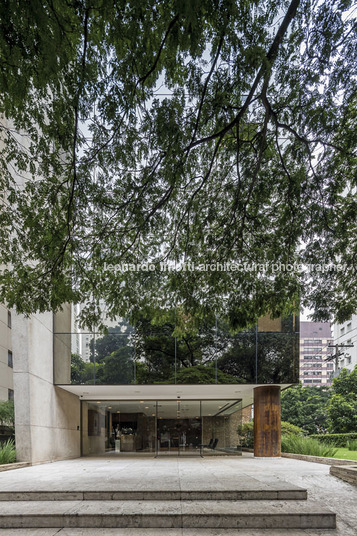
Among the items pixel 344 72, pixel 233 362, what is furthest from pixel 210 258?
pixel 233 362

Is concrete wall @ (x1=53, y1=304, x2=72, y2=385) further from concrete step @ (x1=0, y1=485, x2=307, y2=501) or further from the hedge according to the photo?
the hedge

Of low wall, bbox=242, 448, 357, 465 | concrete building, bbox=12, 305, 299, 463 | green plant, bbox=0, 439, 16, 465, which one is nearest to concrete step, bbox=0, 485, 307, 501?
low wall, bbox=242, 448, 357, 465

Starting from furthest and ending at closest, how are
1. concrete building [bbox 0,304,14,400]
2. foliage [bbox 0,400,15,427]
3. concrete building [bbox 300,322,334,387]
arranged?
concrete building [bbox 300,322,334,387]
concrete building [bbox 0,304,14,400]
foliage [bbox 0,400,15,427]

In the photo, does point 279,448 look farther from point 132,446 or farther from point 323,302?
point 323,302

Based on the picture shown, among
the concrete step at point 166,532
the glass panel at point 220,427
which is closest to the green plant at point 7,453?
the concrete step at point 166,532

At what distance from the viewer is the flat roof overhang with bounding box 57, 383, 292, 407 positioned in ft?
55.9

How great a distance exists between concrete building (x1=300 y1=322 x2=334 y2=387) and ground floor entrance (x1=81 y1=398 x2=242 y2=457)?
122 meters

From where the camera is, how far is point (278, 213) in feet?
26.9

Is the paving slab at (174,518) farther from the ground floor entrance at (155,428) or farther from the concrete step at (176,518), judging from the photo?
the ground floor entrance at (155,428)

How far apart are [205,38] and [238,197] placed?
284 cm

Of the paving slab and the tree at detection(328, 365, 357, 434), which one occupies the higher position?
the paving slab

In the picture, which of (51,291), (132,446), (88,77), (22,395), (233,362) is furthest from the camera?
(132,446)

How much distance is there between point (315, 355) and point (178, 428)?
131 m

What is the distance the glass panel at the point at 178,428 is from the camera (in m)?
21.1
